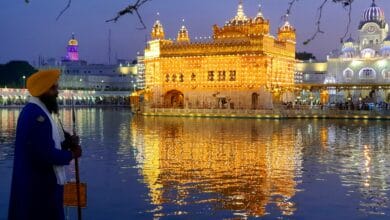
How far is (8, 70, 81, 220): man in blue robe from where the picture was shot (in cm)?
447

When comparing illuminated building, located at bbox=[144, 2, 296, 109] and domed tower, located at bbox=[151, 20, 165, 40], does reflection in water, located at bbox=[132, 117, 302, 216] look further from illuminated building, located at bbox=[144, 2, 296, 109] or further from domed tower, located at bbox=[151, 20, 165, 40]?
domed tower, located at bbox=[151, 20, 165, 40]

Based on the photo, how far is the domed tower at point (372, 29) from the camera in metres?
66.4

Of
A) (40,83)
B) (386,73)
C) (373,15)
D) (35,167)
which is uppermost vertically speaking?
(373,15)

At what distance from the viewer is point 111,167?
48.7ft

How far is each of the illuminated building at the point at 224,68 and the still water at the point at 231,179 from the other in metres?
26.7

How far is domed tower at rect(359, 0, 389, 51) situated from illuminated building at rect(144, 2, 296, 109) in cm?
1529

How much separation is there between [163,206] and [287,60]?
1796 inches

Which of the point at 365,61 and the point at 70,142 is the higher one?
the point at 365,61

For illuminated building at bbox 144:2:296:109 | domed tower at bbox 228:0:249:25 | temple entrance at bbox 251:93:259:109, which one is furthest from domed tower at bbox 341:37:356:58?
temple entrance at bbox 251:93:259:109

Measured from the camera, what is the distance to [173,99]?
5441 centimetres

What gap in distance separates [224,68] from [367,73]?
Result: 21.6 m

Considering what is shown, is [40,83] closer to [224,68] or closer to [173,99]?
[224,68]

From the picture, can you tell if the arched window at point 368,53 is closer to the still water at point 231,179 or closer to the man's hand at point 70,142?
the still water at point 231,179

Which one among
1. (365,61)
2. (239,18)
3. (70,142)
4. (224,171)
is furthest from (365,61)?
(70,142)
